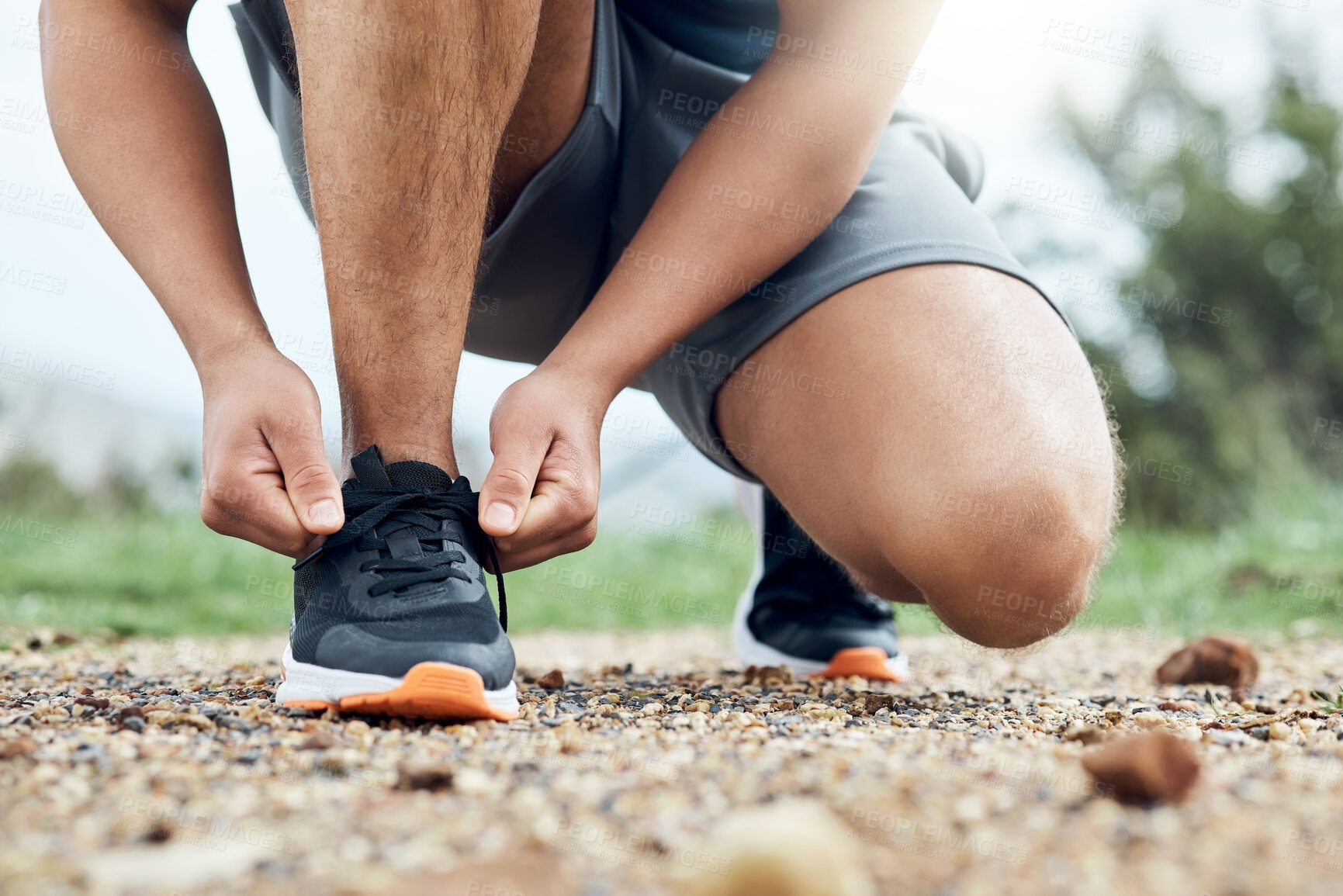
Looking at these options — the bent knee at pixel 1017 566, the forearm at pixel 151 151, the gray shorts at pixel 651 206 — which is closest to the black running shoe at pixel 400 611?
the forearm at pixel 151 151

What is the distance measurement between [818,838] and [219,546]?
187 inches

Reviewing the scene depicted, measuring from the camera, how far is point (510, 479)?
136cm

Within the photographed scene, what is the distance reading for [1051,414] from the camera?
5.48 ft

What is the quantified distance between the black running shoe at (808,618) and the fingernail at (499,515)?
0.90 m

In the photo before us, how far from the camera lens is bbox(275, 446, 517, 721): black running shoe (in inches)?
48.1

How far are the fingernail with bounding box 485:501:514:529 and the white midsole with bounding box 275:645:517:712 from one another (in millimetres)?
202

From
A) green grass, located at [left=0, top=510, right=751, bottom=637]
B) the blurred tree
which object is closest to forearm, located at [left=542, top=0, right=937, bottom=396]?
green grass, located at [left=0, top=510, right=751, bottom=637]

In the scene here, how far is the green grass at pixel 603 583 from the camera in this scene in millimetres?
3748

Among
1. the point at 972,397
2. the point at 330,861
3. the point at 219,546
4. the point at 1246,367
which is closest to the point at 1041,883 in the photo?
the point at 330,861

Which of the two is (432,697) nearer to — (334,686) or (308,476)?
(334,686)

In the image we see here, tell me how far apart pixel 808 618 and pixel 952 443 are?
25.7 inches

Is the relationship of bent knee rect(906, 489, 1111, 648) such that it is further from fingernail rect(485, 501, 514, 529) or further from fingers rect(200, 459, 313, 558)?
fingers rect(200, 459, 313, 558)

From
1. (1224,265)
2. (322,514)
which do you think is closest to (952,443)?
(322,514)

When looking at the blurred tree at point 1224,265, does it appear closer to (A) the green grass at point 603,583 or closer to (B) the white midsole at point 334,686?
(A) the green grass at point 603,583
